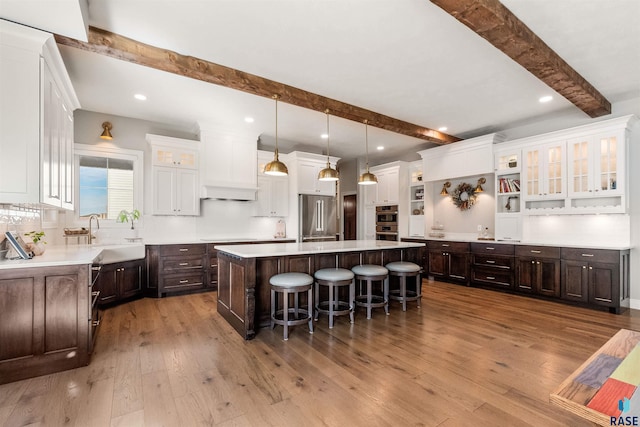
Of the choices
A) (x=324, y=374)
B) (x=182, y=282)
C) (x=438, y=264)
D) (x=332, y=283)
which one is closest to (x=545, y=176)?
(x=438, y=264)

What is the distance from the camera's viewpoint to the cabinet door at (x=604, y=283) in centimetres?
390

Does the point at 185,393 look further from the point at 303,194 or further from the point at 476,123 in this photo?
the point at 476,123

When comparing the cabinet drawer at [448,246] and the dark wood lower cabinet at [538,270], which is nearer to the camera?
the dark wood lower cabinet at [538,270]

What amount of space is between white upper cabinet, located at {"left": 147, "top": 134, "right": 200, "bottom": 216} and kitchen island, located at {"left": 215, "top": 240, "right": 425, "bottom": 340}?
1905 millimetres

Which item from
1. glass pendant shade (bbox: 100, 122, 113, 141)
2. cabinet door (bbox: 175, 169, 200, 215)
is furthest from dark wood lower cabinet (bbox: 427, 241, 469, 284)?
glass pendant shade (bbox: 100, 122, 113, 141)

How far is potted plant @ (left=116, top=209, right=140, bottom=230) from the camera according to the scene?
4780mm

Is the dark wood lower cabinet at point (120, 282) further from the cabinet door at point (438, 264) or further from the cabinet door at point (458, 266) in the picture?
the cabinet door at point (458, 266)

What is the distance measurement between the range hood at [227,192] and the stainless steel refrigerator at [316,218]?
1.08m

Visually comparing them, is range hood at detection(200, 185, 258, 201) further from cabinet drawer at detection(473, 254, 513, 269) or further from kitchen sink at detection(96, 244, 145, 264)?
cabinet drawer at detection(473, 254, 513, 269)

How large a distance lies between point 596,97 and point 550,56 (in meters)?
1.64

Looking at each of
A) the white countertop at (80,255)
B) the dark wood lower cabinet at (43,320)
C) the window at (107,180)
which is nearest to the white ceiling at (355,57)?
the window at (107,180)

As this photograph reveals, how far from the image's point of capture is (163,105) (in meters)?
4.46

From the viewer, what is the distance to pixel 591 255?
4.11 meters

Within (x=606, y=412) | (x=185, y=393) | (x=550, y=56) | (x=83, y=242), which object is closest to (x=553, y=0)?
(x=550, y=56)
